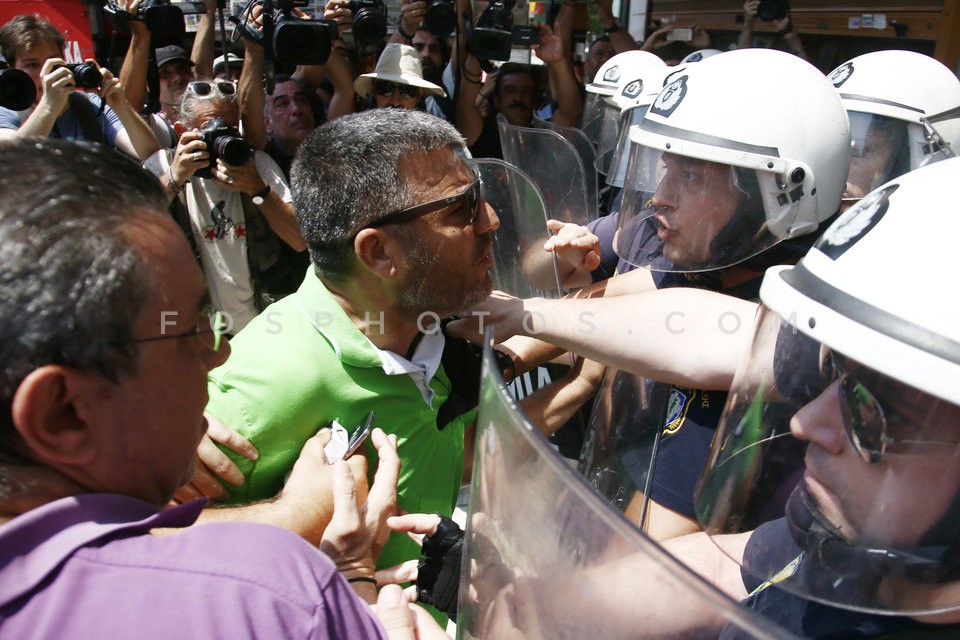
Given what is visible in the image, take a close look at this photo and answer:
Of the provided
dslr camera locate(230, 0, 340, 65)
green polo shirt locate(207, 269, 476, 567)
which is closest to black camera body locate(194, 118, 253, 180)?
dslr camera locate(230, 0, 340, 65)

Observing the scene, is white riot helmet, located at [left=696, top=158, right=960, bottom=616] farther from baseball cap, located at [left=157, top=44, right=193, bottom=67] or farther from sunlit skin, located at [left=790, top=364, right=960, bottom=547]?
baseball cap, located at [left=157, top=44, right=193, bottom=67]

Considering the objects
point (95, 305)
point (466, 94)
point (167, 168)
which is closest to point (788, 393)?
point (95, 305)

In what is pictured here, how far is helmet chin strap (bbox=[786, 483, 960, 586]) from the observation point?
1072 millimetres

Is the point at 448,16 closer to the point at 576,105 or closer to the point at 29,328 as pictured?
the point at 576,105

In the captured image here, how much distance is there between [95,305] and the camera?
0.84 meters

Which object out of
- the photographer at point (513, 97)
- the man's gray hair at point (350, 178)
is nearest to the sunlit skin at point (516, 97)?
the photographer at point (513, 97)

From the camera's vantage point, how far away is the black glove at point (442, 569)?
1446 millimetres

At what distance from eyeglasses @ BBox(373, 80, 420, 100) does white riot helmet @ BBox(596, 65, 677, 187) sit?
1.26 meters

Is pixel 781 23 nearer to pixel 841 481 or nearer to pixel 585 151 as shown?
pixel 585 151

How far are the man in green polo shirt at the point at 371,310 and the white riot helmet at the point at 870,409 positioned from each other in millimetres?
832

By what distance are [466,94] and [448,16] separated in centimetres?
76

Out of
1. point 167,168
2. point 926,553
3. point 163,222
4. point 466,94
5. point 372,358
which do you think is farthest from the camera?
point 466,94

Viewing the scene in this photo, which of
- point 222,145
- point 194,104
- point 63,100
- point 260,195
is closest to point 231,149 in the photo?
point 222,145

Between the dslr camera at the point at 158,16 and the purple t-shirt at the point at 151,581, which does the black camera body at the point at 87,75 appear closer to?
the dslr camera at the point at 158,16
